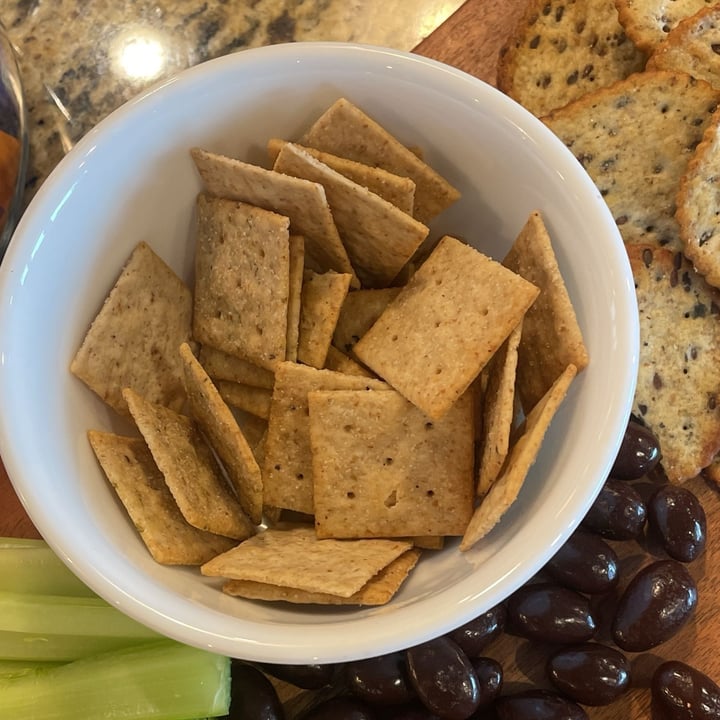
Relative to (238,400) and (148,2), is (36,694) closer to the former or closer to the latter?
(238,400)

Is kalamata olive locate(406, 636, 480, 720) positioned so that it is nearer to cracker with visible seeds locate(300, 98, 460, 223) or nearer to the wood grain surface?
the wood grain surface

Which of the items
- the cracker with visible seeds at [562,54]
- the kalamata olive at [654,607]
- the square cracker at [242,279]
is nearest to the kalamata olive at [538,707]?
the kalamata olive at [654,607]

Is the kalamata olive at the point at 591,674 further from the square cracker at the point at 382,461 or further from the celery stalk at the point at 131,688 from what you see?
the celery stalk at the point at 131,688

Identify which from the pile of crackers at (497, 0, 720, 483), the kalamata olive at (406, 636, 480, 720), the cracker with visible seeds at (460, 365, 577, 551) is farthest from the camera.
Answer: the pile of crackers at (497, 0, 720, 483)

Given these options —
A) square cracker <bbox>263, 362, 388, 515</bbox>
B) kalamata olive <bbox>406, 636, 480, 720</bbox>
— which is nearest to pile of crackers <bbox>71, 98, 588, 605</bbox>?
square cracker <bbox>263, 362, 388, 515</bbox>

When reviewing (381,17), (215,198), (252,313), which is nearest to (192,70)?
(215,198)

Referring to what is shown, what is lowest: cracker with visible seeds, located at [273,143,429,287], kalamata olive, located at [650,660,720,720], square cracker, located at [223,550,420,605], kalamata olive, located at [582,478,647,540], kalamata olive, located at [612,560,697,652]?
kalamata olive, located at [650,660,720,720]
